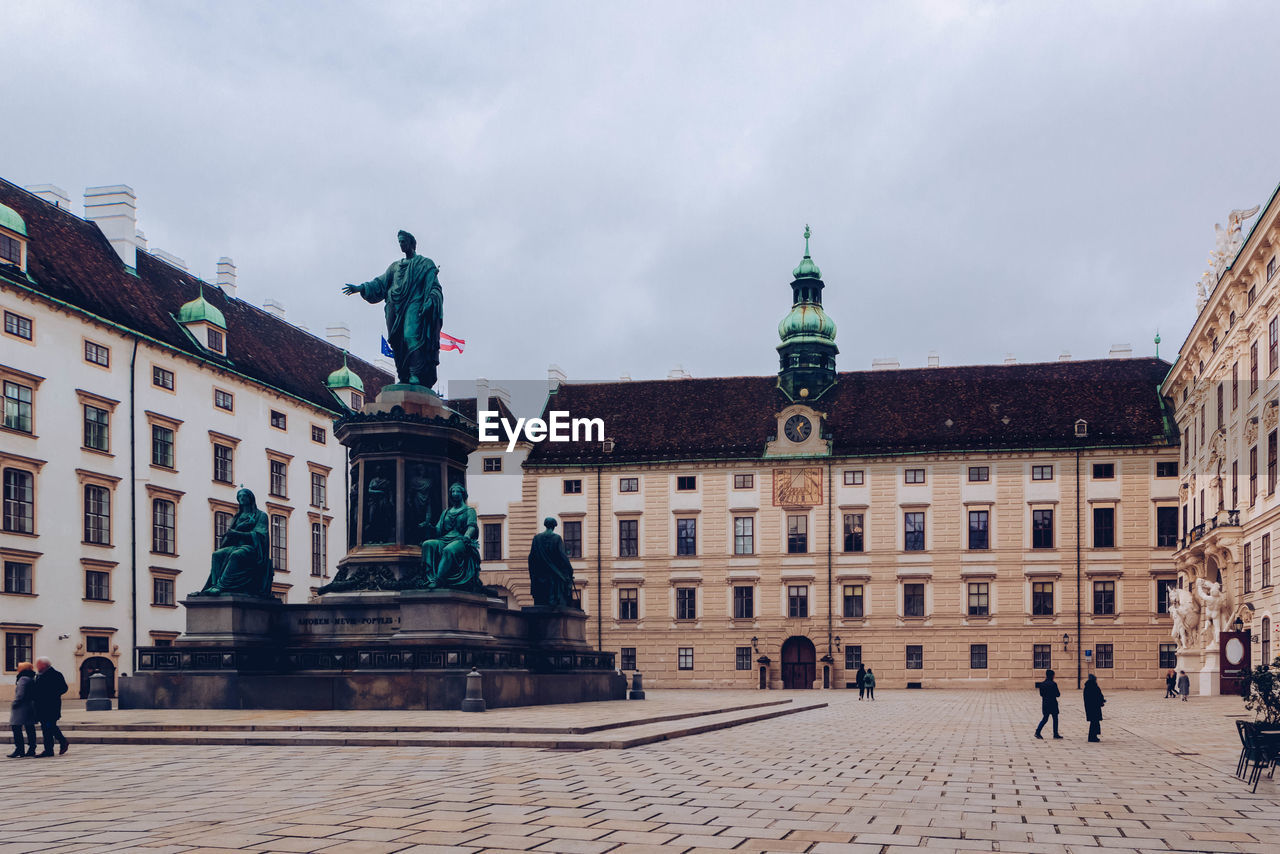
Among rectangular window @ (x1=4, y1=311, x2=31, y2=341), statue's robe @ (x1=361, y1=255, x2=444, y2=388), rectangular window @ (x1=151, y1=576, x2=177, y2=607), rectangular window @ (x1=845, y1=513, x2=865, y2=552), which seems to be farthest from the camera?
rectangular window @ (x1=845, y1=513, x2=865, y2=552)

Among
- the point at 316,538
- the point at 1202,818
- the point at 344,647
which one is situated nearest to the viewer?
the point at 1202,818

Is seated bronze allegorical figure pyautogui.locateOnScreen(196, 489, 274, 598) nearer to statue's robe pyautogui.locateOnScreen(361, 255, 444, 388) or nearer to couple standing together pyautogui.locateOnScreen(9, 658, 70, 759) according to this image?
statue's robe pyautogui.locateOnScreen(361, 255, 444, 388)

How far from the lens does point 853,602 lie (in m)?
66.9

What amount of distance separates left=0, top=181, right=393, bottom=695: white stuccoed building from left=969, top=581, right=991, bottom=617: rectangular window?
3014cm

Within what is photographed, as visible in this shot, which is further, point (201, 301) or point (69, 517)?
point (201, 301)

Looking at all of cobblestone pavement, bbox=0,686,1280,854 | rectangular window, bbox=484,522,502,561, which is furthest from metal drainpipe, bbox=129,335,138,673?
cobblestone pavement, bbox=0,686,1280,854

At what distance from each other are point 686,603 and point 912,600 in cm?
1110

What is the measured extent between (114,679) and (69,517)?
5.64 m

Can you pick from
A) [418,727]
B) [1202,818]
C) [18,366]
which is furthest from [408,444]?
[18,366]

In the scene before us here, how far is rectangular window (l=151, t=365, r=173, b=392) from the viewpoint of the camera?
49.3 metres

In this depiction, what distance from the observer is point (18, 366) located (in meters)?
42.0

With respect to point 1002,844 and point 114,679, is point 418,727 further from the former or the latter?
point 114,679

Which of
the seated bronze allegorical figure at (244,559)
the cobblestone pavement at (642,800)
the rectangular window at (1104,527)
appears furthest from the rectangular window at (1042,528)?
the seated bronze allegorical figure at (244,559)

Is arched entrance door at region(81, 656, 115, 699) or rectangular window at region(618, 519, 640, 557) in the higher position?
rectangular window at region(618, 519, 640, 557)
